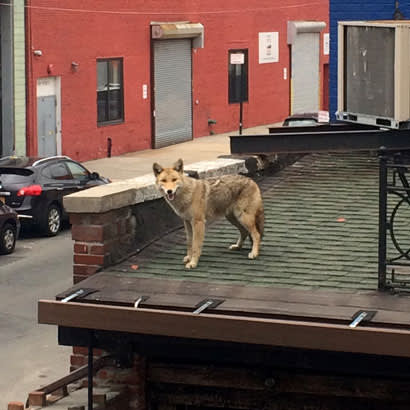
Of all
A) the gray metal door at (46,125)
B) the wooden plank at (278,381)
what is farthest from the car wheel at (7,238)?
the wooden plank at (278,381)

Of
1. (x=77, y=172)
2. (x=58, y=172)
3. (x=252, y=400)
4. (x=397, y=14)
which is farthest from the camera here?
(x=77, y=172)

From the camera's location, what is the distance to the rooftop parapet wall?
11.2 metres

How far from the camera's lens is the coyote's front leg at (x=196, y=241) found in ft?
38.0

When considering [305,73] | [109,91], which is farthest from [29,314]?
[305,73]

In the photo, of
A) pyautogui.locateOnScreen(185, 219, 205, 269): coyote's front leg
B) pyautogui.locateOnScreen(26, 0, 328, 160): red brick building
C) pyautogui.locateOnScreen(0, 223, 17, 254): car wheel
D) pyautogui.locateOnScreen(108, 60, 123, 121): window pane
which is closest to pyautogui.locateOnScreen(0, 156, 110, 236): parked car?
pyautogui.locateOnScreen(0, 223, 17, 254): car wheel

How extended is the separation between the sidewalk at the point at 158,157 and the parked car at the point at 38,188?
7634 millimetres

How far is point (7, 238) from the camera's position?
2642 cm

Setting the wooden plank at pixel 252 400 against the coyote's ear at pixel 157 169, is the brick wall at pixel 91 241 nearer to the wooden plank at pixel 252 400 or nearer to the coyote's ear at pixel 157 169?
the coyote's ear at pixel 157 169

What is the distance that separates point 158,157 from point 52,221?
1426 centimetres

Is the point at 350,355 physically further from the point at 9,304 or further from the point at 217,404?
the point at 9,304

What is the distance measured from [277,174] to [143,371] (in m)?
5.45

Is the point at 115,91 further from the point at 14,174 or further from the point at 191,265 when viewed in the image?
the point at 191,265

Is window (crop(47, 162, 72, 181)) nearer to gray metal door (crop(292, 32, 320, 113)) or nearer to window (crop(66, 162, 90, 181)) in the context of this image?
window (crop(66, 162, 90, 181))

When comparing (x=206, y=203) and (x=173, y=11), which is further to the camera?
(x=173, y=11)
